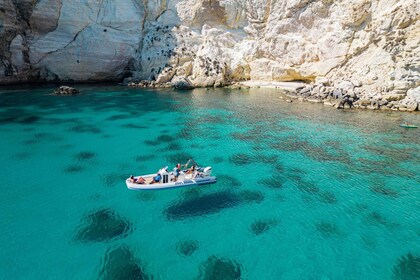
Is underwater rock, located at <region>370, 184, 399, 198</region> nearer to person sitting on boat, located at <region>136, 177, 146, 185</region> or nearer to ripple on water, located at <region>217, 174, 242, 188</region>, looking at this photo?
ripple on water, located at <region>217, 174, 242, 188</region>

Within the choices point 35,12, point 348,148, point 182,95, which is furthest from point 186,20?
point 348,148

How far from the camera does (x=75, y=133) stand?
3459 centimetres

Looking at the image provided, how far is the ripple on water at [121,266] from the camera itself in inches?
531

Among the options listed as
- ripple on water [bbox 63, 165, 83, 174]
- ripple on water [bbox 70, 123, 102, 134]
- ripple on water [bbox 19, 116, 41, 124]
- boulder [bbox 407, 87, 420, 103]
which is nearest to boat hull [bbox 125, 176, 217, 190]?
ripple on water [bbox 63, 165, 83, 174]

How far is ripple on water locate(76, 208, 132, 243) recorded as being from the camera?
16.0 m

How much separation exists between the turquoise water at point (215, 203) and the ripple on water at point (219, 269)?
7 centimetres

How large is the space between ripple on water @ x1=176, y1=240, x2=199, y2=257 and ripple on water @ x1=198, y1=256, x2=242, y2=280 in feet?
3.49

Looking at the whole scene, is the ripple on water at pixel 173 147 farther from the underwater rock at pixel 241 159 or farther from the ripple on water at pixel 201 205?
the ripple on water at pixel 201 205

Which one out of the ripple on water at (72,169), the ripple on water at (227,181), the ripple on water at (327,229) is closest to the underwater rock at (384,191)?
Result: the ripple on water at (327,229)

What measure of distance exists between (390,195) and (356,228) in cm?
572

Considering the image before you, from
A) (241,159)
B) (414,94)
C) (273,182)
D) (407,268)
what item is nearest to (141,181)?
(273,182)

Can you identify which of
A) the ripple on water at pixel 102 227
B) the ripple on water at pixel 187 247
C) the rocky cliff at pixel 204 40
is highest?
the rocky cliff at pixel 204 40

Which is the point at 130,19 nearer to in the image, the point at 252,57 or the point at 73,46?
the point at 73,46

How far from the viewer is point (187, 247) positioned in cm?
1552
